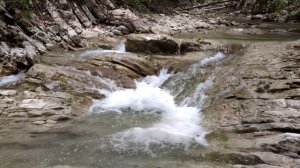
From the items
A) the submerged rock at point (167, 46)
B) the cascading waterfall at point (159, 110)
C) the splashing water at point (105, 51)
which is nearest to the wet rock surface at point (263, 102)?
the cascading waterfall at point (159, 110)

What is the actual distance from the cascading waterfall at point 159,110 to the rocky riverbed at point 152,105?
0.09 ft

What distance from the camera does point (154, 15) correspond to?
2695 centimetres

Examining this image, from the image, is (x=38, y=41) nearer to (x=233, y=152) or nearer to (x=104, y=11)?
(x=104, y=11)

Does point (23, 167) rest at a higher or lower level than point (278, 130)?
lower

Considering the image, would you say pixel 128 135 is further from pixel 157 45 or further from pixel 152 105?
pixel 157 45

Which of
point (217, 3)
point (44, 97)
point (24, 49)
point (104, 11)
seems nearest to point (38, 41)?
point (24, 49)

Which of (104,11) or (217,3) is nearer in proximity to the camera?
(104,11)

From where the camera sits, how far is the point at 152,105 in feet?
35.4

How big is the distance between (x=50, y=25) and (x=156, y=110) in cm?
873

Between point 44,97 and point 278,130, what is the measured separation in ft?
19.3

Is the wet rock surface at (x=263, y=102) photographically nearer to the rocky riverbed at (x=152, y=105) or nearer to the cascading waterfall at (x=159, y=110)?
the rocky riverbed at (x=152, y=105)

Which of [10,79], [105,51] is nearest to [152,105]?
[10,79]

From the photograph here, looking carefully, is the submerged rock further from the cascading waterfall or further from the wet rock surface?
the wet rock surface

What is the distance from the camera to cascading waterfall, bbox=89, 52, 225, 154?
8219mm
